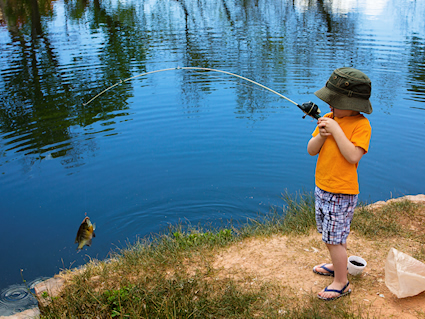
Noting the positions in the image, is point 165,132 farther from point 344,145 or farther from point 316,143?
point 344,145

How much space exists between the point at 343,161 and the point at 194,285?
152 centimetres

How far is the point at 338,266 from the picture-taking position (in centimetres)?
289

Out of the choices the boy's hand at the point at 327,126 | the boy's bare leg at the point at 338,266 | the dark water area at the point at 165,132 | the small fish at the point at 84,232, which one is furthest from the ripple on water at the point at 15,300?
the boy's hand at the point at 327,126

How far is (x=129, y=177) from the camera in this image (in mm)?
6660

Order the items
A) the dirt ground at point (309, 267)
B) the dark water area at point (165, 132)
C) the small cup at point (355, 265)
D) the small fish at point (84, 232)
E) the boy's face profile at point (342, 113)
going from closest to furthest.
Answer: the boy's face profile at point (342, 113) → the dirt ground at point (309, 267) → the small cup at point (355, 265) → the small fish at point (84, 232) → the dark water area at point (165, 132)

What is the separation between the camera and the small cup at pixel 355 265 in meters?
3.16

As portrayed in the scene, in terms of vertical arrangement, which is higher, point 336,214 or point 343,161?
point 343,161

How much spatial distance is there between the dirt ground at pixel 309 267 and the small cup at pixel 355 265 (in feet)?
0.18

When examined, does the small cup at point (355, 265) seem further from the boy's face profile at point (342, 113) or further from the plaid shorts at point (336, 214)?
the boy's face profile at point (342, 113)

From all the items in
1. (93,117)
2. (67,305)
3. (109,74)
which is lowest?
(67,305)

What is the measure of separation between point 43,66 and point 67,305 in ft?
39.0

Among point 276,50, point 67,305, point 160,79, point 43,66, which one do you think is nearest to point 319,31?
point 276,50

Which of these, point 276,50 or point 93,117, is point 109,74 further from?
point 276,50

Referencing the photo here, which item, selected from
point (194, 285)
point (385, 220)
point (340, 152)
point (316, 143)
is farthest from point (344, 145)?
point (385, 220)
